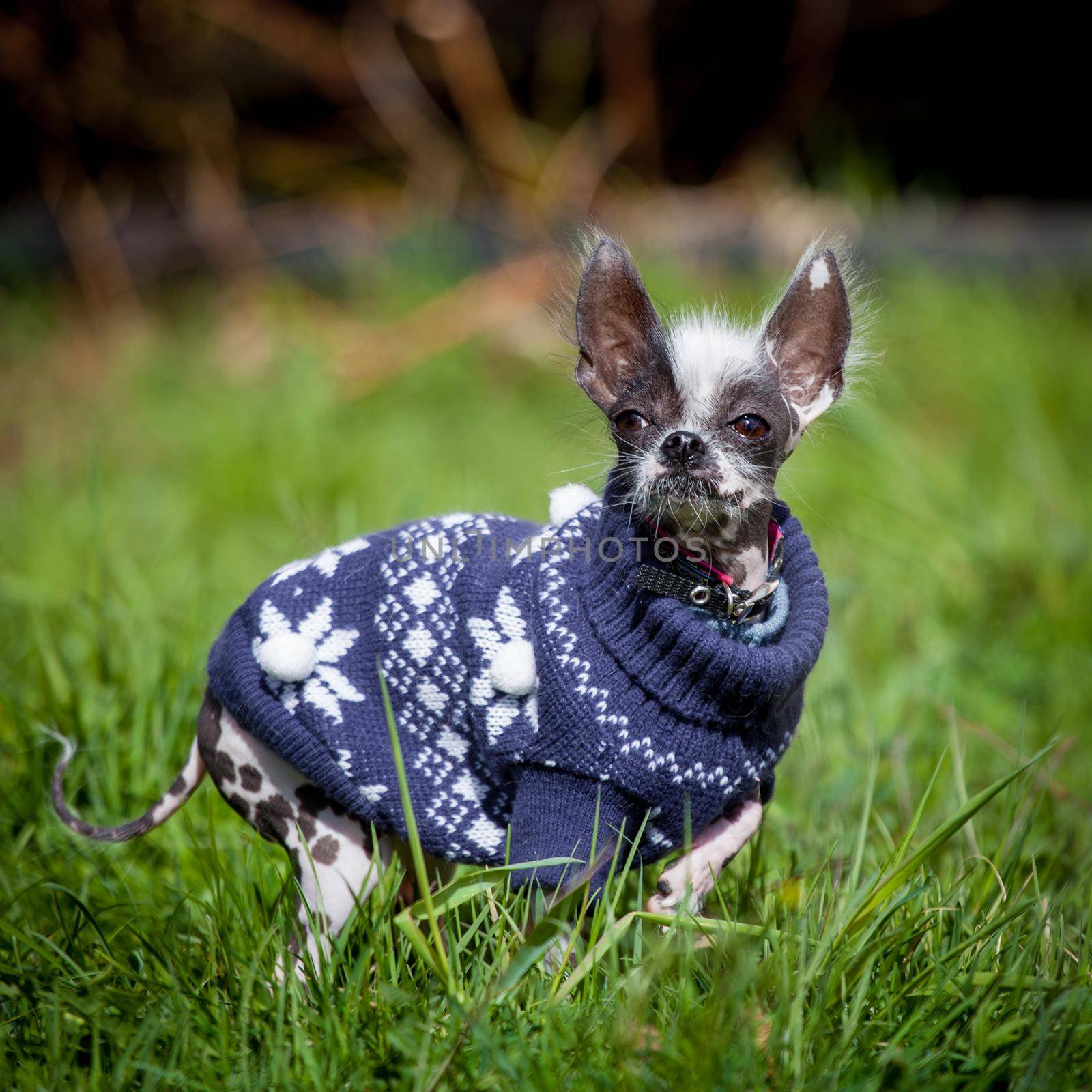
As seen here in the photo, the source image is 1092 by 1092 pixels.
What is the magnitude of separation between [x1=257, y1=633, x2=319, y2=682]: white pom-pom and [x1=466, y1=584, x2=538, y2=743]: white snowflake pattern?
0.24 m

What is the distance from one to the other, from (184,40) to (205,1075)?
544cm

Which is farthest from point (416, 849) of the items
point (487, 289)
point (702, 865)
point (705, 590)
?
point (487, 289)

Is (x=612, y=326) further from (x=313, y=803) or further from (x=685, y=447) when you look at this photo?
(x=313, y=803)

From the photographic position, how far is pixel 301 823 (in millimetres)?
1621

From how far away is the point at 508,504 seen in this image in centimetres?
346

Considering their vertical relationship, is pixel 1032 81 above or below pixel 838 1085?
above

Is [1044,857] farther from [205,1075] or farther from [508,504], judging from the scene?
[508,504]

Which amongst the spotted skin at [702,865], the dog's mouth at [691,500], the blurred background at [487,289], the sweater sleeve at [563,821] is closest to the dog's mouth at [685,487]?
the dog's mouth at [691,500]

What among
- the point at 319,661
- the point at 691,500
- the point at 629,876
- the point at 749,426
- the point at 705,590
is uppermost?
the point at 749,426

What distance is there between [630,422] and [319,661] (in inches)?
22.2

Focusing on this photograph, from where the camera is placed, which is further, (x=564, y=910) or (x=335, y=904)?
(x=335, y=904)

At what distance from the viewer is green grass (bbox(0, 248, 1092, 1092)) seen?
139cm

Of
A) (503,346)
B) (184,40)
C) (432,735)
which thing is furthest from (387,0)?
(432,735)

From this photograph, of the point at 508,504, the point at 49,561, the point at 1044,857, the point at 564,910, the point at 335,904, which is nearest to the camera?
the point at 564,910
